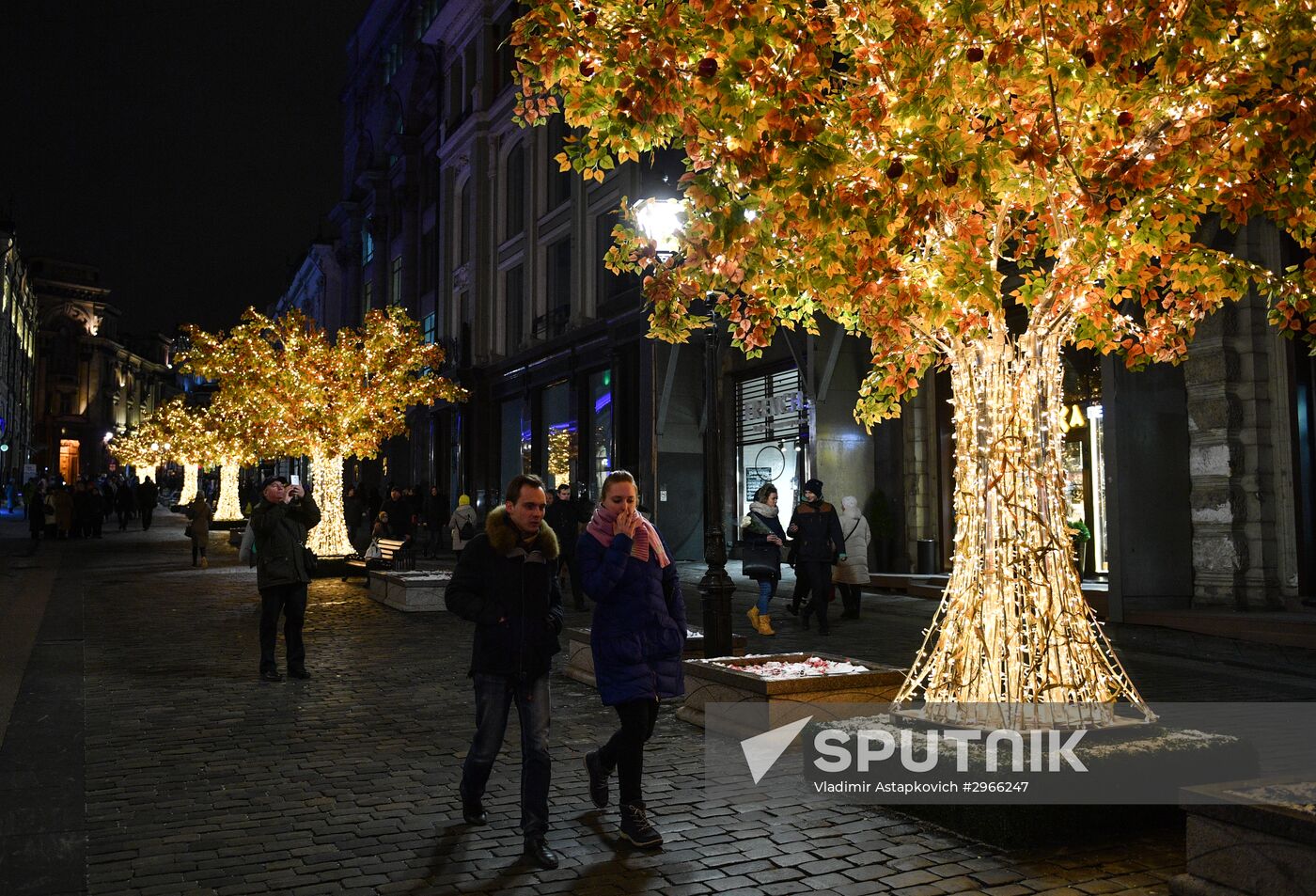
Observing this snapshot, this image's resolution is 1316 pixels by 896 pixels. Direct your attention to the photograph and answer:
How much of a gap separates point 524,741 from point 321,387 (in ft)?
68.8

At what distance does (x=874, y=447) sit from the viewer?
20953 mm

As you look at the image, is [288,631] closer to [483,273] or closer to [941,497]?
[941,497]

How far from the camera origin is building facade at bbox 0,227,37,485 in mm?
66125

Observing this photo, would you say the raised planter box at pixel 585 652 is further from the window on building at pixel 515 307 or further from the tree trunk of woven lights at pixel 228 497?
the tree trunk of woven lights at pixel 228 497

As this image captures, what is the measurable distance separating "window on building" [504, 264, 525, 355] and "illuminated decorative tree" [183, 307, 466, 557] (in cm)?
992

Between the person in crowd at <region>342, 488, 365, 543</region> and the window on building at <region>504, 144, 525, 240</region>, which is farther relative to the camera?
the window on building at <region>504, 144, 525, 240</region>

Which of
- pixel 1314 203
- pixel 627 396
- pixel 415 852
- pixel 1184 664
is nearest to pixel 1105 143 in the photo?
pixel 1314 203

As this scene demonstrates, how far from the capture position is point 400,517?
2620 centimetres

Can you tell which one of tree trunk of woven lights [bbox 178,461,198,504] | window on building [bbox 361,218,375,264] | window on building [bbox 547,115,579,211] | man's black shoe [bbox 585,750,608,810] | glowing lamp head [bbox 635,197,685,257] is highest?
window on building [bbox 361,218,375,264]

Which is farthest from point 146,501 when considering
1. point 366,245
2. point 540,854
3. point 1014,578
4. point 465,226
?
point 1014,578

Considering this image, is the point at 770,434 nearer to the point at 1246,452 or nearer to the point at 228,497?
the point at 1246,452

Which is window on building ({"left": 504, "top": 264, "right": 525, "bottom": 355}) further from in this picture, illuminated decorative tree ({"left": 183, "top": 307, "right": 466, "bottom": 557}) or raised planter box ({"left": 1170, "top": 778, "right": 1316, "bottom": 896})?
raised planter box ({"left": 1170, "top": 778, "right": 1316, "bottom": 896})

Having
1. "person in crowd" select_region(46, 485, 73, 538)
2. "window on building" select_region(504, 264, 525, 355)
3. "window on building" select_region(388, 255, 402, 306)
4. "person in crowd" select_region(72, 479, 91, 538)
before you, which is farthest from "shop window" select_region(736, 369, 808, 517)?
"window on building" select_region(388, 255, 402, 306)

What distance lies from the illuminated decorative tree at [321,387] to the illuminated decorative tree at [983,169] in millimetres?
19090
